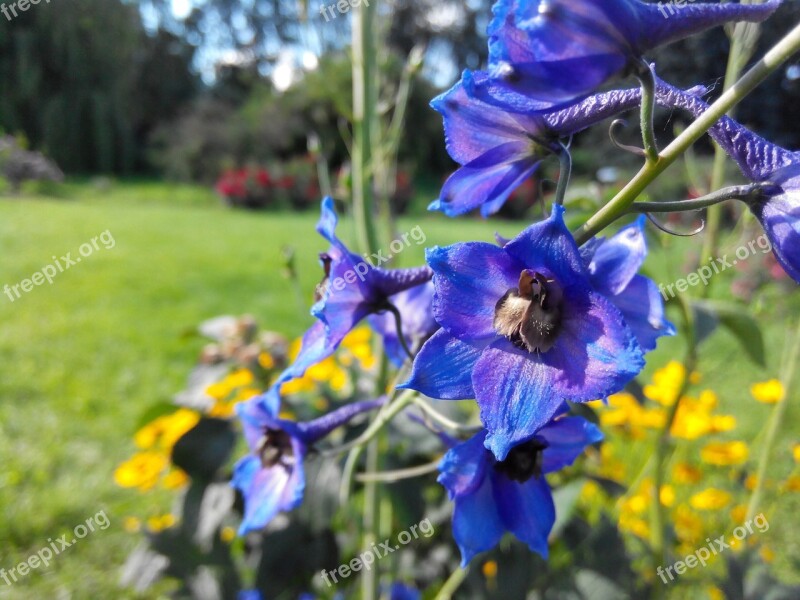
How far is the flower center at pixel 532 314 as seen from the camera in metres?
0.48

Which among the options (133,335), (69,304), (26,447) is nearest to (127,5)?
(69,304)

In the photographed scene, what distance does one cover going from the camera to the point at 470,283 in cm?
47

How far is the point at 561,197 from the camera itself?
474mm

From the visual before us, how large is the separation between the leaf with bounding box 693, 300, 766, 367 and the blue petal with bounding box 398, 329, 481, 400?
0.66 metres

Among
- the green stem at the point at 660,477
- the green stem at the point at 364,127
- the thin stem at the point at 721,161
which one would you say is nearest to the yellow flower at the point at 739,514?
the green stem at the point at 660,477

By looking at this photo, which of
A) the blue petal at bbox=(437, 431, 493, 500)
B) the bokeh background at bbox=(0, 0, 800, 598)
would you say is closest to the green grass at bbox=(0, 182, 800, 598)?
the bokeh background at bbox=(0, 0, 800, 598)

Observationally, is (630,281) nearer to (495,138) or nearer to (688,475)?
(495,138)

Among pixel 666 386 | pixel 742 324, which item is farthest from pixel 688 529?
pixel 742 324

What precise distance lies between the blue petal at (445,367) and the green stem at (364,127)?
66cm

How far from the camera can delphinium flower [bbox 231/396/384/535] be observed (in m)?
0.73

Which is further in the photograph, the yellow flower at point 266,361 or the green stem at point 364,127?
the yellow flower at point 266,361

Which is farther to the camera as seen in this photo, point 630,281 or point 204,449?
point 204,449

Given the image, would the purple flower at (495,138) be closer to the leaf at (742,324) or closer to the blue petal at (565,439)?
the blue petal at (565,439)

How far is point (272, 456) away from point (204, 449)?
471 millimetres
